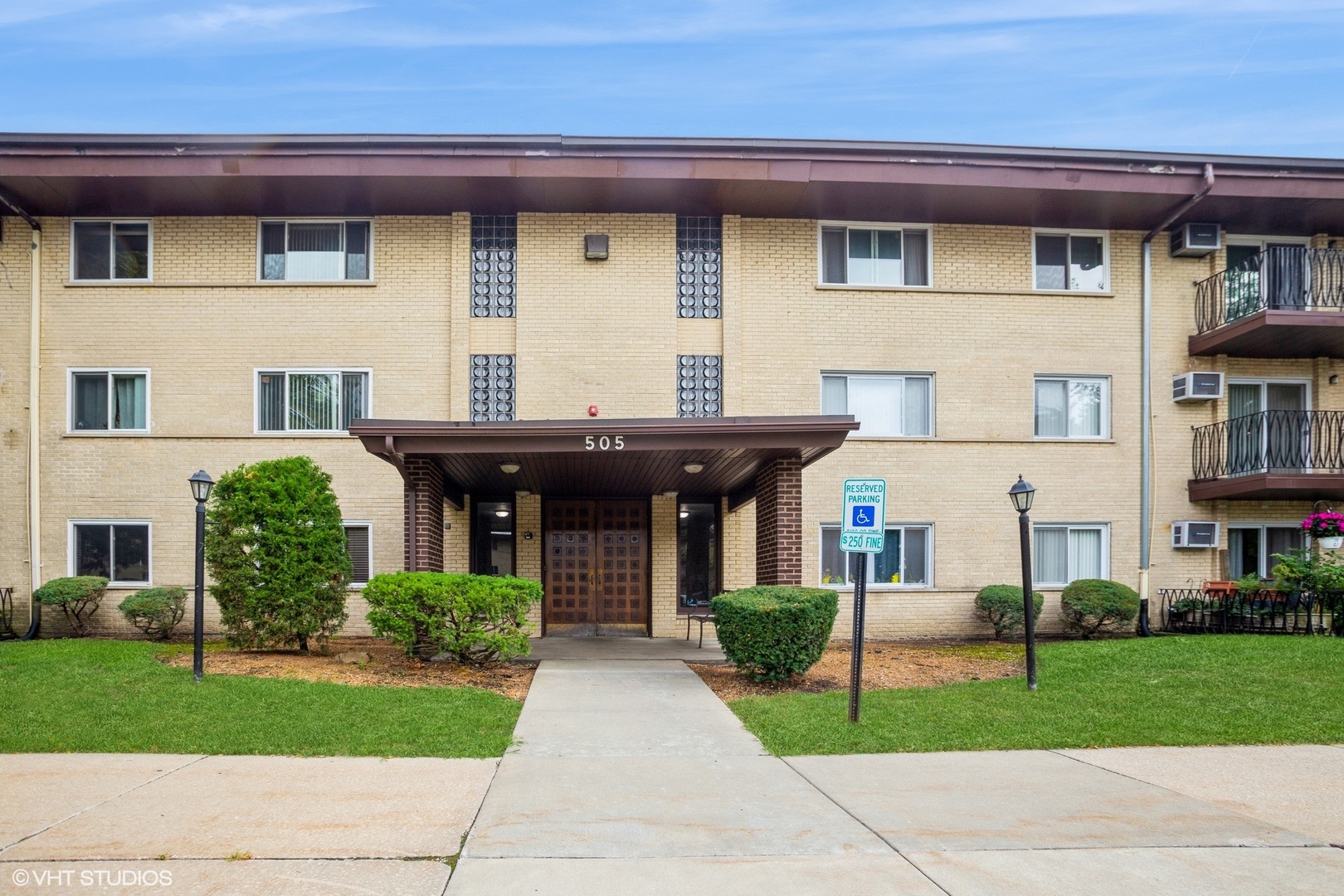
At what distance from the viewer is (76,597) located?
1383cm

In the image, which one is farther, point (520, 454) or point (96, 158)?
point (96, 158)

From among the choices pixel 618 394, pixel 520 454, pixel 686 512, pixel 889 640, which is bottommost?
pixel 889 640

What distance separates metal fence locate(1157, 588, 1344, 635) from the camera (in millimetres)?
13695

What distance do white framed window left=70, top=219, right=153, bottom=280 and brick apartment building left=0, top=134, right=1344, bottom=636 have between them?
0.06m

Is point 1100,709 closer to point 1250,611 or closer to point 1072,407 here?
point 1250,611

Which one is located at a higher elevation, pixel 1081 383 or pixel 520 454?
pixel 1081 383

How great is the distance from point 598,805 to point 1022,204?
12.7 metres

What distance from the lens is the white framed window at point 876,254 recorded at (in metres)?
15.7

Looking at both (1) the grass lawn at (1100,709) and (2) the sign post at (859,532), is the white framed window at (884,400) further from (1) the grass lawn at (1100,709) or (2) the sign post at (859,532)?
(2) the sign post at (859,532)

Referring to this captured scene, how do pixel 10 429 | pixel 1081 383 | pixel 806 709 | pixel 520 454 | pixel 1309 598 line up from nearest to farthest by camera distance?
pixel 806 709 → pixel 520 454 → pixel 1309 598 → pixel 10 429 → pixel 1081 383

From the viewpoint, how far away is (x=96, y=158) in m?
13.7

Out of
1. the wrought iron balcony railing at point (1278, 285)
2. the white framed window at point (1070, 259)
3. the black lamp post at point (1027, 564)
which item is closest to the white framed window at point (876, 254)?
the white framed window at point (1070, 259)

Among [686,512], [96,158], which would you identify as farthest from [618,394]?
[96,158]

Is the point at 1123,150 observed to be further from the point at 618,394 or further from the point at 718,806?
the point at 718,806
